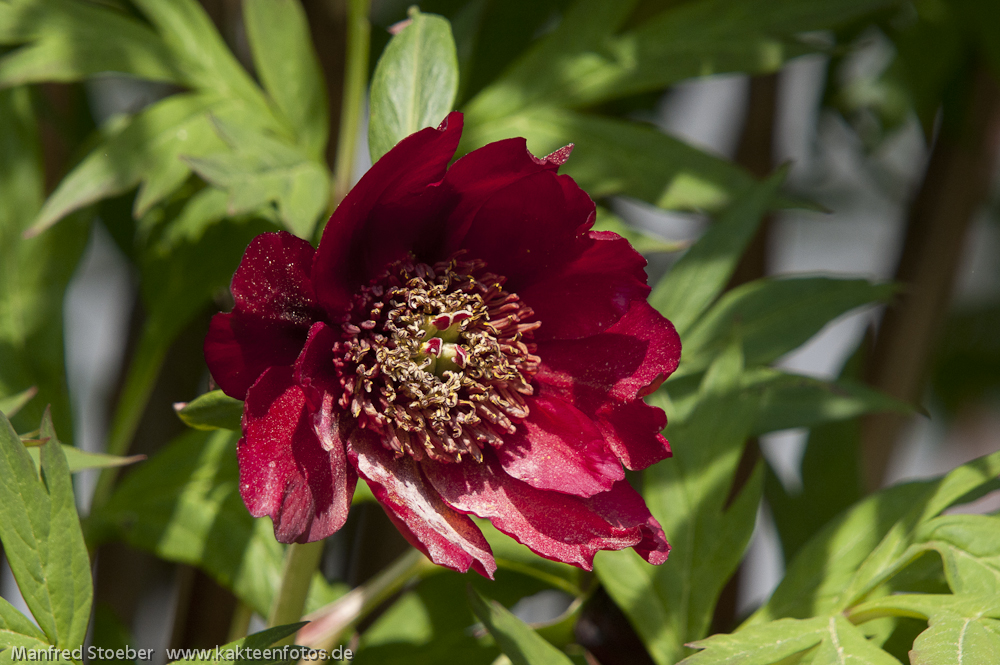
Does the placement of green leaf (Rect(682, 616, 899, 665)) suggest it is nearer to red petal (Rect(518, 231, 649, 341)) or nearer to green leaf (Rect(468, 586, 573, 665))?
green leaf (Rect(468, 586, 573, 665))

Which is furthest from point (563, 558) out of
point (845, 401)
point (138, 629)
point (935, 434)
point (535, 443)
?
point (935, 434)

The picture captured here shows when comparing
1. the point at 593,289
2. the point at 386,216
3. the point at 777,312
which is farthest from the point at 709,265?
the point at 386,216

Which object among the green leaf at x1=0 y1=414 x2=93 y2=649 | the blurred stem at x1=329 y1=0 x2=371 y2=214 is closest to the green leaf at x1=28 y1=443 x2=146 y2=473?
the green leaf at x1=0 y1=414 x2=93 y2=649

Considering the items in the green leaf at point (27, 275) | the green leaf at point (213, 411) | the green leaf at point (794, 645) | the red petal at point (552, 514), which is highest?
the green leaf at point (213, 411)

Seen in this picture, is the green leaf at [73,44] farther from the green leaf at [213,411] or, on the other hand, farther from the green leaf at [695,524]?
the green leaf at [695,524]

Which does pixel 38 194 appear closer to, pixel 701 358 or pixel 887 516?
pixel 701 358

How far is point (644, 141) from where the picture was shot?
819 millimetres

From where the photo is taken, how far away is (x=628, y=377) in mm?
560

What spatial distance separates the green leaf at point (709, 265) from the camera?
2.38ft

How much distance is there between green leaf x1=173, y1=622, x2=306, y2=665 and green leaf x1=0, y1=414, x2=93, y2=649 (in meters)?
0.07

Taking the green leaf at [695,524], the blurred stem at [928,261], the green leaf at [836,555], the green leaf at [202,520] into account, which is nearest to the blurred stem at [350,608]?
the green leaf at [202,520]

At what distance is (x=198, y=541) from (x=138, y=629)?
430 millimetres

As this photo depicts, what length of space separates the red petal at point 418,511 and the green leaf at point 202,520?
0.20 m

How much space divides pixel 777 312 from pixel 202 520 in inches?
20.1
